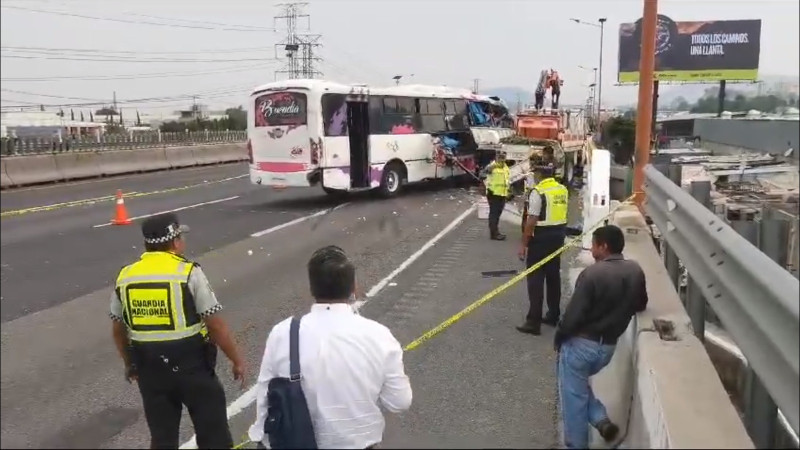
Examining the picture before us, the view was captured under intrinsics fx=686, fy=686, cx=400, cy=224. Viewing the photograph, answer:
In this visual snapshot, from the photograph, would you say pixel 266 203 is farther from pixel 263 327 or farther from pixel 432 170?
pixel 263 327

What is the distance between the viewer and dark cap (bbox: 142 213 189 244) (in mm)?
3135

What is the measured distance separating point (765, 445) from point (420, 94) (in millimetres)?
16841

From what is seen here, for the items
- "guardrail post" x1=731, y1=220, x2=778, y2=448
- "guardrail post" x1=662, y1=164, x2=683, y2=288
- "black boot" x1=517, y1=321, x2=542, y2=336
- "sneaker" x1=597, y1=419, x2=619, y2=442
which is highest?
"guardrail post" x1=662, y1=164, x2=683, y2=288

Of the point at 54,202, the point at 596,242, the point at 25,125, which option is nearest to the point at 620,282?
the point at 596,242

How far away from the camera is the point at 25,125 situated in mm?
2062

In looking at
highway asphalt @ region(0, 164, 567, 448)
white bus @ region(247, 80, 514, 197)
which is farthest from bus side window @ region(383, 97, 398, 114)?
highway asphalt @ region(0, 164, 567, 448)

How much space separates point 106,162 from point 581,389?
5198 millimetres

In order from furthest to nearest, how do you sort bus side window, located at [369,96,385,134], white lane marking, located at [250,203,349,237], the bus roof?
bus side window, located at [369,96,385,134], the bus roof, white lane marking, located at [250,203,349,237]

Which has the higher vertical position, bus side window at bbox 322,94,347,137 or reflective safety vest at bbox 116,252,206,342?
bus side window at bbox 322,94,347,137

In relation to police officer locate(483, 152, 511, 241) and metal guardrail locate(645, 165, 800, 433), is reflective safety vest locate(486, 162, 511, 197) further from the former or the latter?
metal guardrail locate(645, 165, 800, 433)

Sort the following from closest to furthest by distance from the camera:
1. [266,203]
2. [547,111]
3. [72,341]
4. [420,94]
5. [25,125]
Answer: [25,125]
[72,341]
[266,203]
[420,94]
[547,111]

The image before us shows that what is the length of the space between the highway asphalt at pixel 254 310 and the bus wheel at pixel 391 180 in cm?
337

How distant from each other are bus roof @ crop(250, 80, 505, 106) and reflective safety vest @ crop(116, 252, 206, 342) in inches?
369

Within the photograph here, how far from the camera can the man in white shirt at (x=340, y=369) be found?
2295 millimetres
